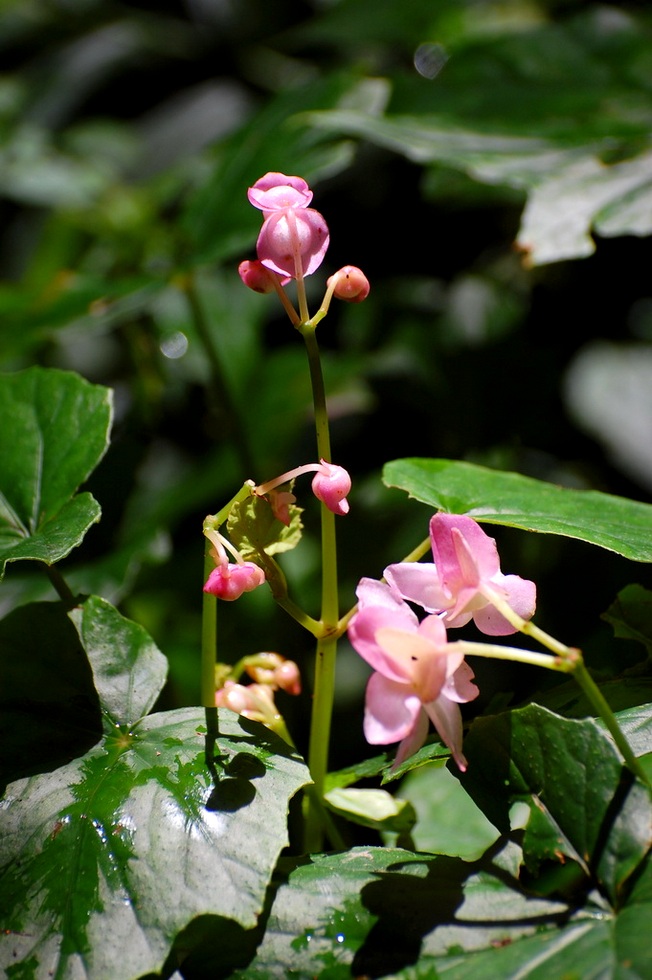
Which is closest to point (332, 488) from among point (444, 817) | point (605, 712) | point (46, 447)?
point (605, 712)

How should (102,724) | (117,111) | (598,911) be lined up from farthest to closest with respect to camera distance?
(117,111) < (102,724) < (598,911)

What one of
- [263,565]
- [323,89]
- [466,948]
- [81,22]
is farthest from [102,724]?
[81,22]

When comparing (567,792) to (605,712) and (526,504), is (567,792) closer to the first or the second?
(605,712)

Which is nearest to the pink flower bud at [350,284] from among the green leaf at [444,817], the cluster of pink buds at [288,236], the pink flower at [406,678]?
the cluster of pink buds at [288,236]

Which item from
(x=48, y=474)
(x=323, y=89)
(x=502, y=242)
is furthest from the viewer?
(x=502, y=242)

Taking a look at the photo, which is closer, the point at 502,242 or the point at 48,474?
the point at 48,474

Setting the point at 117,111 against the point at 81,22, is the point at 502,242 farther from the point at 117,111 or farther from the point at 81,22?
the point at 81,22

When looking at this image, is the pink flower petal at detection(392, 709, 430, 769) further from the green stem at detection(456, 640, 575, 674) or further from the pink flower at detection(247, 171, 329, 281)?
the pink flower at detection(247, 171, 329, 281)
